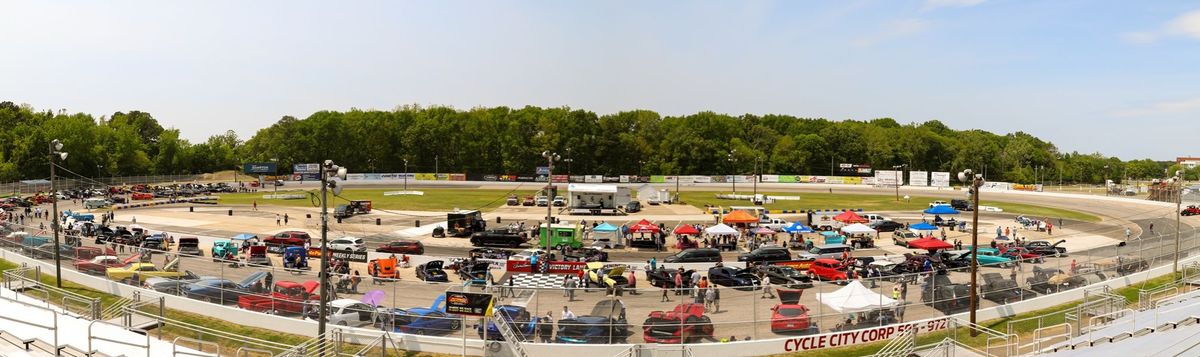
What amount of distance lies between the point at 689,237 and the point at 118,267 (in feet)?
112

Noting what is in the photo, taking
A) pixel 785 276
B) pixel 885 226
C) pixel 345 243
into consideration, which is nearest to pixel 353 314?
Answer: pixel 785 276

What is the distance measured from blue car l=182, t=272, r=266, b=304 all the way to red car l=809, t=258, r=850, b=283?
79.6 ft

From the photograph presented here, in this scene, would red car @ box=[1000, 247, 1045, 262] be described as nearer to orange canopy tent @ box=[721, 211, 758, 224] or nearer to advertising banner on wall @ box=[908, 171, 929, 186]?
orange canopy tent @ box=[721, 211, 758, 224]

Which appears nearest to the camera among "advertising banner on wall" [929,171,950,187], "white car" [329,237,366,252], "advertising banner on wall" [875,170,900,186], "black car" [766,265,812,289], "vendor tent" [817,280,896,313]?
"vendor tent" [817,280,896,313]

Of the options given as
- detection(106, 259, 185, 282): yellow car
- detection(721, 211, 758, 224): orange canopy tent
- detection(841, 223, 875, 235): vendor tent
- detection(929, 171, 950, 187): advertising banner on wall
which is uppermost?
detection(929, 171, 950, 187): advertising banner on wall

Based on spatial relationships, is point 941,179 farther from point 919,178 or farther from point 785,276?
point 785,276

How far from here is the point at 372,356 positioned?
2033 centimetres

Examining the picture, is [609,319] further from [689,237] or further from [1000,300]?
[689,237]

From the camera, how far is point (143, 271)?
27.5 metres

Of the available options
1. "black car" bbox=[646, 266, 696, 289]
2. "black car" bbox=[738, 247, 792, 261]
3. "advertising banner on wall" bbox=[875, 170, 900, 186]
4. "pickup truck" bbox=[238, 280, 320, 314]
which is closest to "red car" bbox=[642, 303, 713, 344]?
"black car" bbox=[646, 266, 696, 289]

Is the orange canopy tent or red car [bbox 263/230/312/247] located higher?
the orange canopy tent

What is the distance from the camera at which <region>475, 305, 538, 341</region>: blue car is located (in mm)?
20438

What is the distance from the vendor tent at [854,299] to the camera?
71.8ft

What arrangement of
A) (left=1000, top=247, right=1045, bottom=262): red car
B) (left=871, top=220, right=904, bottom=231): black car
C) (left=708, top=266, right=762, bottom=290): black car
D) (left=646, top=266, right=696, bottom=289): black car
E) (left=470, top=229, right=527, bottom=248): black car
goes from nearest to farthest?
(left=708, top=266, right=762, bottom=290): black car, (left=646, top=266, right=696, bottom=289): black car, (left=1000, top=247, right=1045, bottom=262): red car, (left=470, top=229, right=527, bottom=248): black car, (left=871, top=220, right=904, bottom=231): black car
